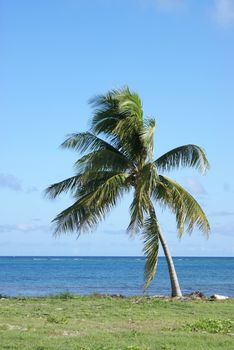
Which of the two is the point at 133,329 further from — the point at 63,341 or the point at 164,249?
the point at 164,249

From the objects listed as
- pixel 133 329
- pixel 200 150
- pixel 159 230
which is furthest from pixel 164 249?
pixel 133 329

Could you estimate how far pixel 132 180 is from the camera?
69.3 ft

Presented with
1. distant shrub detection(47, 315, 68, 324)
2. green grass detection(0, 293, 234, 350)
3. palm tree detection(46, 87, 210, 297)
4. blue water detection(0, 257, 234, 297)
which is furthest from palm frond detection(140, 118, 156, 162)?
blue water detection(0, 257, 234, 297)

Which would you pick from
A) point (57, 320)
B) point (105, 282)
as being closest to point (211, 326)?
point (57, 320)

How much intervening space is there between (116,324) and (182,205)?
7363mm

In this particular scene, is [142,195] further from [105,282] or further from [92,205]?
[105,282]

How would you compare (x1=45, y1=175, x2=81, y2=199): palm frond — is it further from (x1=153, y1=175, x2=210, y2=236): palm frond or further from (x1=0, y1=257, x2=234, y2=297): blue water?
(x1=0, y1=257, x2=234, y2=297): blue water

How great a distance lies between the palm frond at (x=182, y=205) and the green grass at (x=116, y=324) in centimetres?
273

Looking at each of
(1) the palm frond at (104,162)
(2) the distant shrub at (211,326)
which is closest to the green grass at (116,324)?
(2) the distant shrub at (211,326)

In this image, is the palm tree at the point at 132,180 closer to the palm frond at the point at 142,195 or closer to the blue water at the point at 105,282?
the palm frond at the point at 142,195

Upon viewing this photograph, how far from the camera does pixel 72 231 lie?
2070cm

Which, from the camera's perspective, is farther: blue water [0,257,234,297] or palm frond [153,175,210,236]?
blue water [0,257,234,297]

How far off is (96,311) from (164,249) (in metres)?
5.20

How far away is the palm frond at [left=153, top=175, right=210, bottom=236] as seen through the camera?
20.4 metres
